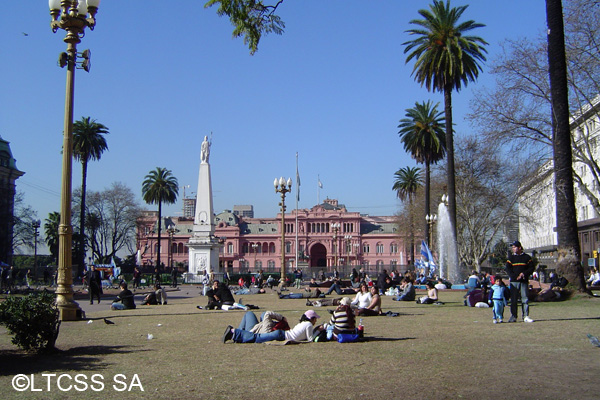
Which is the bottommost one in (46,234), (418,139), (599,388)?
(599,388)

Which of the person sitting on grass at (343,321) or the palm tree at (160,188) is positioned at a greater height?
the palm tree at (160,188)

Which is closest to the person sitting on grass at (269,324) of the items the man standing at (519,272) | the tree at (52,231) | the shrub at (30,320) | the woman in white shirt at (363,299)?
the shrub at (30,320)

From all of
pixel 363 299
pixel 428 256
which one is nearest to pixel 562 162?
pixel 363 299

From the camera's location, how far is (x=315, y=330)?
10789 millimetres

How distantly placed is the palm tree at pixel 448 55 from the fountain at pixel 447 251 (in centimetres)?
297

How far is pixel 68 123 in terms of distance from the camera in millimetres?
14617

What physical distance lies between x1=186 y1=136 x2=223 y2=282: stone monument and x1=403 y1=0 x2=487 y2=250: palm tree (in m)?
18.6

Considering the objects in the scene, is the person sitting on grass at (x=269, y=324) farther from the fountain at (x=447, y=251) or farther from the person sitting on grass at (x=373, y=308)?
the fountain at (x=447, y=251)

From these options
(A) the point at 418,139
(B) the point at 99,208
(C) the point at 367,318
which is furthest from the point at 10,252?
(C) the point at 367,318

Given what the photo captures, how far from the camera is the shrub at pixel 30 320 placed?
8.84 meters

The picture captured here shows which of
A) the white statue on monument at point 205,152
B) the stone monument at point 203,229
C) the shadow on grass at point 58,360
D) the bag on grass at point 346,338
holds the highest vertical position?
the white statue on monument at point 205,152

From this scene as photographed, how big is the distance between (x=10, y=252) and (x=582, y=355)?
61.5 metres

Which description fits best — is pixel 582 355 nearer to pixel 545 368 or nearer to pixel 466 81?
pixel 545 368

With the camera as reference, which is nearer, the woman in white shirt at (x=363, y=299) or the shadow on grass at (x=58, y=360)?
the shadow on grass at (x=58, y=360)
